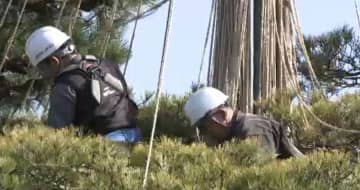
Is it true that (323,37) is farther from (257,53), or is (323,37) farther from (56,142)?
(56,142)

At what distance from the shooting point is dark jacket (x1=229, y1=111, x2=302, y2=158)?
9.39 feet

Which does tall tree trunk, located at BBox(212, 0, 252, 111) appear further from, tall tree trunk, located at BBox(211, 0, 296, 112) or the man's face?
the man's face

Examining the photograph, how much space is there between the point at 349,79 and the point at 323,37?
1.19 feet

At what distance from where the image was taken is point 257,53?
3555mm

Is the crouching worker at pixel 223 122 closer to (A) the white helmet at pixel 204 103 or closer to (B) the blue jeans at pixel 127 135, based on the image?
(A) the white helmet at pixel 204 103

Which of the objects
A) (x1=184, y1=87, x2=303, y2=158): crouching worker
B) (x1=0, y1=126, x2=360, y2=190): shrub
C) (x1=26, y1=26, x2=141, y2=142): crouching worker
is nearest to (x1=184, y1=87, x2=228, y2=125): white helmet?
(x1=184, y1=87, x2=303, y2=158): crouching worker

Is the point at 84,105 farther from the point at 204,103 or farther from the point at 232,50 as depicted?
the point at 232,50

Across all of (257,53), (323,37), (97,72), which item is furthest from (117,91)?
(323,37)

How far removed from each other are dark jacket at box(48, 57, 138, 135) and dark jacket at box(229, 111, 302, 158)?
0.39m

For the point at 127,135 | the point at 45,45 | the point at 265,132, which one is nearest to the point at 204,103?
the point at 265,132

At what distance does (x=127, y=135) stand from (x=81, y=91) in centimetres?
19

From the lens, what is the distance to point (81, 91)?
10.2 ft

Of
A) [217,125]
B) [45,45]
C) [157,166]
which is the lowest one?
[157,166]

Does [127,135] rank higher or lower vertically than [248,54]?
lower
